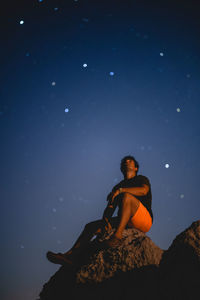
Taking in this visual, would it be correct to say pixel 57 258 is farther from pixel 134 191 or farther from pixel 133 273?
pixel 134 191

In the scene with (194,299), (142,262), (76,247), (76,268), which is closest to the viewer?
(194,299)

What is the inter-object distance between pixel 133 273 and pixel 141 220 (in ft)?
2.85

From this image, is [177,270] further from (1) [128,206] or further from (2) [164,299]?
(1) [128,206]

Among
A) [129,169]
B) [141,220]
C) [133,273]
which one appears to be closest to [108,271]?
[133,273]

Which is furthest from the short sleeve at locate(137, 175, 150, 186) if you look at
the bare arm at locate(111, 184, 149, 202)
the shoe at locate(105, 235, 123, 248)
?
the shoe at locate(105, 235, 123, 248)

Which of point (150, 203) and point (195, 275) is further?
point (150, 203)

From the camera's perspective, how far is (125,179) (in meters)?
4.47

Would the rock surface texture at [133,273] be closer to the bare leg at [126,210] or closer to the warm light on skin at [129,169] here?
the bare leg at [126,210]

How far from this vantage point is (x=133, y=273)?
9.58 ft

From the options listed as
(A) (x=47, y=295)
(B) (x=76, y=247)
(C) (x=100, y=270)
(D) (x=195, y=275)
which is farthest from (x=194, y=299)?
(A) (x=47, y=295)

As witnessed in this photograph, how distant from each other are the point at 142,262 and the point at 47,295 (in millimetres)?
1608

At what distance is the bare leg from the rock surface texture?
0.30m

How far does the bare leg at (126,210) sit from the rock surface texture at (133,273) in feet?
0.98

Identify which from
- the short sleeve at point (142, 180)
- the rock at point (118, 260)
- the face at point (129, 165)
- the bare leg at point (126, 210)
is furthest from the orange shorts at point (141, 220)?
the face at point (129, 165)
